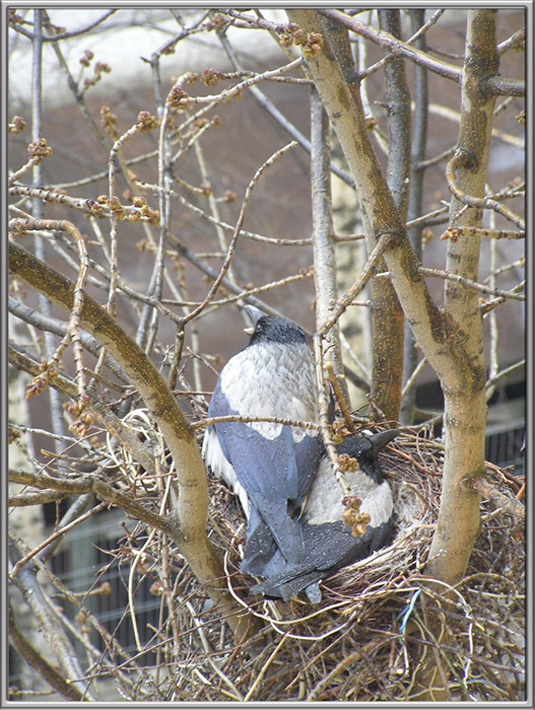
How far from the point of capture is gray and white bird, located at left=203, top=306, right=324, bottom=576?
1.95 m

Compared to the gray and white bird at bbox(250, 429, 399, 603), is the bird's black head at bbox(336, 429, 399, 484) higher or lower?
higher

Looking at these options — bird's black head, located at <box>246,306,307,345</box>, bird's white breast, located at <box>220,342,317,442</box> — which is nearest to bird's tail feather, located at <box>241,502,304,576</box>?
bird's white breast, located at <box>220,342,317,442</box>

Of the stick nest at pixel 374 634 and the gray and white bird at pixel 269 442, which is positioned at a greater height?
the gray and white bird at pixel 269 442

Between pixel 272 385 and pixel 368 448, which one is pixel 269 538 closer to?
pixel 368 448

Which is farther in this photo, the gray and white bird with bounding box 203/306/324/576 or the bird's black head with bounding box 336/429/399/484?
the bird's black head with bounding box 336/429/399/484

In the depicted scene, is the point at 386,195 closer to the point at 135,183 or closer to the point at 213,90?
the point at 135,183

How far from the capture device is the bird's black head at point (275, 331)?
2.58m

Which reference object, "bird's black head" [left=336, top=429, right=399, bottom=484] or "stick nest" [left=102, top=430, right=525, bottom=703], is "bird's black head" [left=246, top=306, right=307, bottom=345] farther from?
"stick nest" [left=102, top=430, right=525, bottom=703]

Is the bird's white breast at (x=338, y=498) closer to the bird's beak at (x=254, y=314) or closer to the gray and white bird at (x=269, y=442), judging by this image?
the gray and white bird at (x=269, y=442)

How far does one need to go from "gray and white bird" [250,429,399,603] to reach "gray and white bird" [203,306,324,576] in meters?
0.04

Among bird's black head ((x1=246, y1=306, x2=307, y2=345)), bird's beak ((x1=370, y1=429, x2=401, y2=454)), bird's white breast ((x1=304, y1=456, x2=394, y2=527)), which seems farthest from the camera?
bird's black head ((x1=246, y1=306, x2=307, y2=345))

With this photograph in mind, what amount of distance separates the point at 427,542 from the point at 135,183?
4.89 ft

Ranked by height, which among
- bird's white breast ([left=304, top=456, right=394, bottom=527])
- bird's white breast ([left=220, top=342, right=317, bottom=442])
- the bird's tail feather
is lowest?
the bird's tail feather

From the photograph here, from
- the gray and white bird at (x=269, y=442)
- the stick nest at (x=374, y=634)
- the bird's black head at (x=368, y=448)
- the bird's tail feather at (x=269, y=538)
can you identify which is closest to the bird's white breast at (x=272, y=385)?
the gray and white bird at (x=269, y=442)
